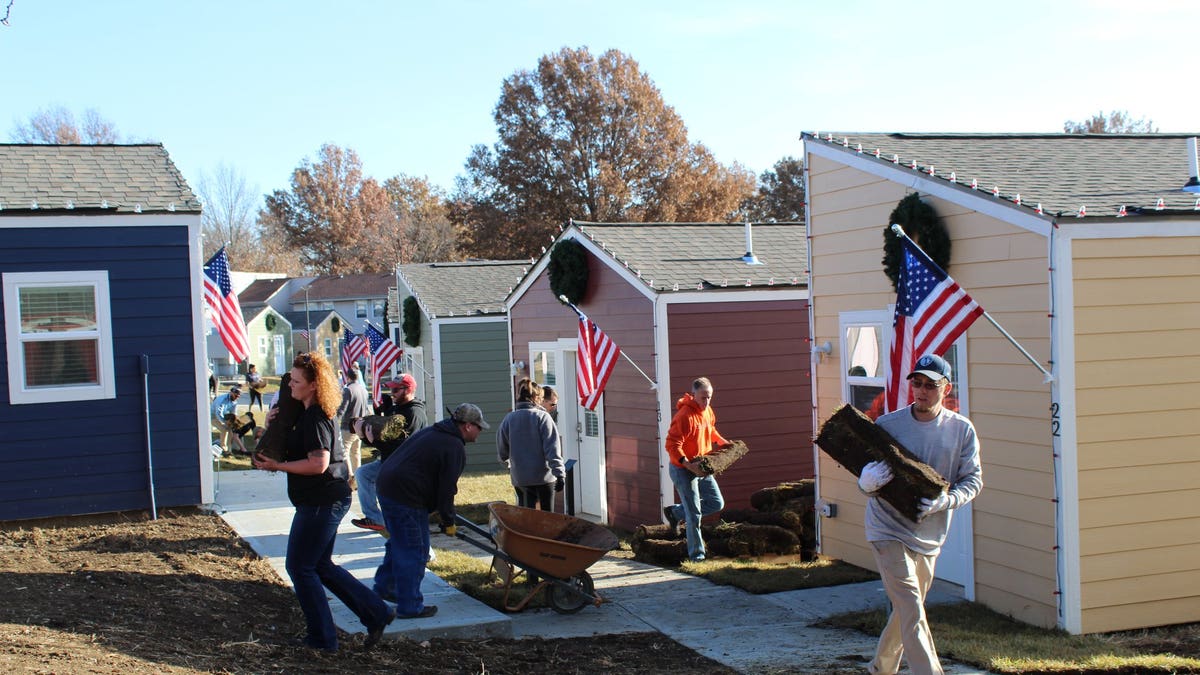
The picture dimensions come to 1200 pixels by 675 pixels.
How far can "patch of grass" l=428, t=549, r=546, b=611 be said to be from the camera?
28.6 ft

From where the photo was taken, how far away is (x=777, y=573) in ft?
31.7

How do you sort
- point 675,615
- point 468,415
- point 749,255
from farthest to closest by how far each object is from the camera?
point 749,255 → point 675,615 → point 468,415

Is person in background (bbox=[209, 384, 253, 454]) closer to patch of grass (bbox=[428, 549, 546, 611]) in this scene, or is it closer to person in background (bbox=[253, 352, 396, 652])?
patch of grass (bbox=[428, 549, 546, 611])

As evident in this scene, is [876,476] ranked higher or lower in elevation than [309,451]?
lower

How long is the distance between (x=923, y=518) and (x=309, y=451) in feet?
11.2

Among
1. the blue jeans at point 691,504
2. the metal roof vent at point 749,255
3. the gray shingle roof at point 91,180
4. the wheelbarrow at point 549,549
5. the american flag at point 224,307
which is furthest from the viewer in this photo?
the metal roof vent at point 749,255

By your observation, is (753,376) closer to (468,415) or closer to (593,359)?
(593,359)

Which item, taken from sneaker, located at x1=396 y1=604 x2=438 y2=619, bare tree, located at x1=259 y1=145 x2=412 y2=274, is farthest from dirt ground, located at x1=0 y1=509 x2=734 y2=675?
bare tree, located at x1=259 y1=145 x2=412 y2=274

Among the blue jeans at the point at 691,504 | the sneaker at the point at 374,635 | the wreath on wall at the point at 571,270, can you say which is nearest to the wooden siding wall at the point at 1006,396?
the blue jeans at the point at 691,504

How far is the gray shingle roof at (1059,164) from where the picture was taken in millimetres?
7562

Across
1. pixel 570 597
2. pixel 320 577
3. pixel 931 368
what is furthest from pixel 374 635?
pixel 931 368

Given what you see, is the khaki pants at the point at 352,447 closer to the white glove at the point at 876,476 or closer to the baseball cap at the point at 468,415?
the baseball cap at the point at 468,415

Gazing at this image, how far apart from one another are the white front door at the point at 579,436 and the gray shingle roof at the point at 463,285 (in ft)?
19.8

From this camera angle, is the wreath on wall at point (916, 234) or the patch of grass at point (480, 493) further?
the patch of grass at point (480, 493)
